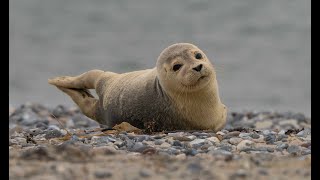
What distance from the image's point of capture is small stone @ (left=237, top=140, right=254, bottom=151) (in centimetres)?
633

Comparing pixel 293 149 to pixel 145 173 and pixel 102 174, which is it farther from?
pixel 102 174

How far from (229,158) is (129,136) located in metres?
1.92

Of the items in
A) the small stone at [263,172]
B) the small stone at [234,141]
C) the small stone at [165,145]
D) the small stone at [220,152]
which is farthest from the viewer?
the small stone at [234,141]

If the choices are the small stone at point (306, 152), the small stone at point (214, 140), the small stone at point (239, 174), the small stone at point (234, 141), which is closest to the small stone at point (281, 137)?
the small stone at point (234, 141)

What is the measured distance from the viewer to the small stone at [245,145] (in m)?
6.33

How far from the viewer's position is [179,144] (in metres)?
6.48

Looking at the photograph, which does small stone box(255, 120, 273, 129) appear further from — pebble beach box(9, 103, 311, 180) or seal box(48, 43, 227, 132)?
pebble beach box(9, 103, 311, 180)

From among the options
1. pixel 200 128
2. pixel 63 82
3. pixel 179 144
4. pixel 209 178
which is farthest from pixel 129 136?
pixel 63 82

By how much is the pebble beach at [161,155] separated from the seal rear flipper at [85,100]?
1.61 metres

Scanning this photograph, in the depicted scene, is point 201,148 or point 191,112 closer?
point 201,148

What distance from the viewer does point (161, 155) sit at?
573 cm

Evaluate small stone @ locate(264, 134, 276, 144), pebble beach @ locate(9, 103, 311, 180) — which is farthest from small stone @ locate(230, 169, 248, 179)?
small stone @ locate(264, 134, 276, 144)

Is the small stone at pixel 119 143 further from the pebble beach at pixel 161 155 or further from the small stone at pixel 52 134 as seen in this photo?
the small stone at pixel 52 134
